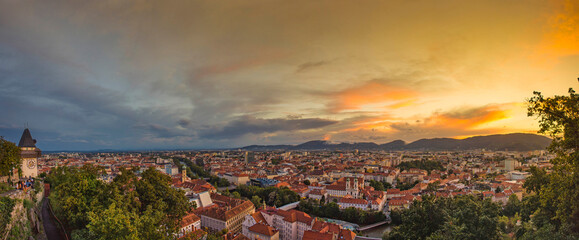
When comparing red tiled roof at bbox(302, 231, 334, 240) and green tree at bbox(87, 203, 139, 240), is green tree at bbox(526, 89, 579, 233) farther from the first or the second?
red tiled roof at bbox(302, 231, 334, 240)

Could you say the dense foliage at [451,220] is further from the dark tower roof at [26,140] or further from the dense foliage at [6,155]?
the dark tower roof at [26,140]

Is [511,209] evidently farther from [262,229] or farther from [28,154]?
[28,154]

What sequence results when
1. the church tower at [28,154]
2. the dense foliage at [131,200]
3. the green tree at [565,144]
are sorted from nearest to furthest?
the green tree at [565,144] < the dense foliage at [131,200] < the church tower at [28,154]

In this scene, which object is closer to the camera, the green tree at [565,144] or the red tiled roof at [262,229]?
the green tree at [565,144]

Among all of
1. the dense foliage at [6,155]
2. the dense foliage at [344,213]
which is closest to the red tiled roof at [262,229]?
the dense foliage at [344,213]

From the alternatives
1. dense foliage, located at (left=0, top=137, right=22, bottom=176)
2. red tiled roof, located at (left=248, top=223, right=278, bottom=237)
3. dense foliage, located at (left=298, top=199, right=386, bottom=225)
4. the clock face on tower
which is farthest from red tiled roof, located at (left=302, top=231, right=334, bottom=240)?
the clock face on tower

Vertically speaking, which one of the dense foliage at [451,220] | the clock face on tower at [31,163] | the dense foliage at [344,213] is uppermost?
the clock face on tower at [31,163]
